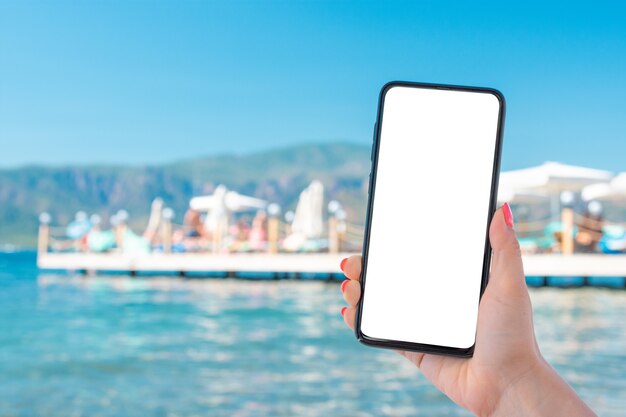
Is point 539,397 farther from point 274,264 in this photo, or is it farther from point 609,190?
point 274,264

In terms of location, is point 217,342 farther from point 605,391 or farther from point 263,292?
point 263,292

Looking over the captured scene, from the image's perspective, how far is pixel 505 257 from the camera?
1296 mm

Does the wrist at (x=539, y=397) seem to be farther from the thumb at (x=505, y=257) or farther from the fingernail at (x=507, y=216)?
the fingernail at (x=507, y=216)

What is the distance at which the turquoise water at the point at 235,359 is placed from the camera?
713 cm

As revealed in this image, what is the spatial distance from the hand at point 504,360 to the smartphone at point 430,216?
56 mm

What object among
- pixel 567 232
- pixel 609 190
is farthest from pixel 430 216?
pixel 609 190

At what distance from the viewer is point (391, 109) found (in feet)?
4.94

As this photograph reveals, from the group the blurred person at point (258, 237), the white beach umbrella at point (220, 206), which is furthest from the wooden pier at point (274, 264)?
the white beach umbrella at point (220, 206)

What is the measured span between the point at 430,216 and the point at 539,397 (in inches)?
16.7

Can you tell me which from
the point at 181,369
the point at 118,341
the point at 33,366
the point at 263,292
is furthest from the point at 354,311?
the point at 263,292

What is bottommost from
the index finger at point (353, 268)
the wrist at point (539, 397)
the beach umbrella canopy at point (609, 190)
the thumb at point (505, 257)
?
the wrist at point (539, 397)

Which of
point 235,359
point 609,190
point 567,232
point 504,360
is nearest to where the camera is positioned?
point 504,360

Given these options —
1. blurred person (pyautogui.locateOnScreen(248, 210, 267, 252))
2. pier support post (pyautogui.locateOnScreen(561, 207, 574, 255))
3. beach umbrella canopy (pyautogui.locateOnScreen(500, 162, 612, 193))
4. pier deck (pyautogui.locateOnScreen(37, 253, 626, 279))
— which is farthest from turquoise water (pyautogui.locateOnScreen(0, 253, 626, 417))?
blurred person (pyautogui.locateOnScreen(248, 210, 267, 252))

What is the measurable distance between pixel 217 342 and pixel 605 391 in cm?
600
